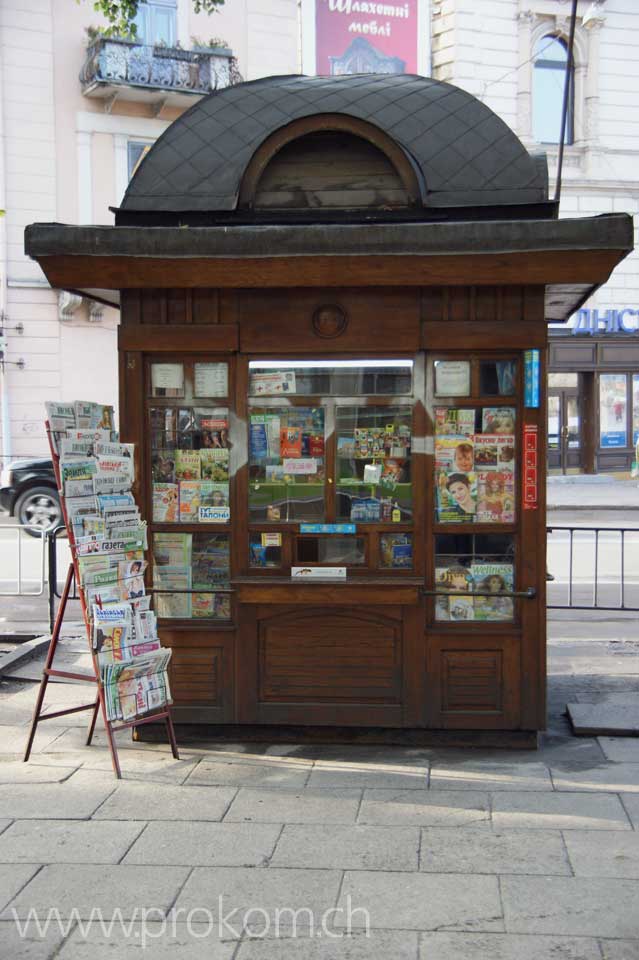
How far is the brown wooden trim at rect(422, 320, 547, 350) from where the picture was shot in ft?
22.1

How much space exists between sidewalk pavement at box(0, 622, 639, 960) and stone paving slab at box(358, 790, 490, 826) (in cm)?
2

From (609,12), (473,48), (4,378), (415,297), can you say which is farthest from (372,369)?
(609,12)

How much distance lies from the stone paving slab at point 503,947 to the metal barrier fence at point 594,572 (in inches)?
259

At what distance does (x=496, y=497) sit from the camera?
6.88 meters

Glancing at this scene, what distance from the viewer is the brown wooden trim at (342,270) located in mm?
6465

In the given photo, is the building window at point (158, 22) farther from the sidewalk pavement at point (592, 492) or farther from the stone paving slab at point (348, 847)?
the stone paving slab at point (348, 847)

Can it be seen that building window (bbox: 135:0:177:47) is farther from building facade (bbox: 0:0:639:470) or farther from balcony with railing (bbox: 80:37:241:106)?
balcony with railing (bbox: 80:37:241:106)

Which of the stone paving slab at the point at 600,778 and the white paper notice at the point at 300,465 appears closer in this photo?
the stone paving slab at the point at 600,778

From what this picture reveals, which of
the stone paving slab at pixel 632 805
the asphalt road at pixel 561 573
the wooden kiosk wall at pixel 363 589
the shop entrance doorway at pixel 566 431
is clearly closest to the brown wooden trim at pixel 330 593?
the wooden kiosk wall at pixel 363 589

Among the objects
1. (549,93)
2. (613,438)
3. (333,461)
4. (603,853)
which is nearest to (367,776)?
(603,853)

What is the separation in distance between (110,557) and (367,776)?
202 centimetres

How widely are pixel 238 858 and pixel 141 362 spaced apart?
3.26 meters

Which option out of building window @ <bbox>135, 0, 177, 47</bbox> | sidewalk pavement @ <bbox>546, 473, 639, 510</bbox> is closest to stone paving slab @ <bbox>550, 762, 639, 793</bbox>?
sidewalk pavement @ <bbox>546, 473, 639, 510</bbox>

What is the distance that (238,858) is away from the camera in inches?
201
